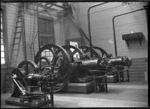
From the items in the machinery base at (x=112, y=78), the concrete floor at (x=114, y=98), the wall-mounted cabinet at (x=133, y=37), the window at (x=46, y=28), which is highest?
the window at (x=46, y=28)

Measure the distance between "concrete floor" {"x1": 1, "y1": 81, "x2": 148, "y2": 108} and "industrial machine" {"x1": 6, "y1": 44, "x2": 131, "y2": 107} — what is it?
234 mm

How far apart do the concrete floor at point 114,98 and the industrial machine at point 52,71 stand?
0.77 ft

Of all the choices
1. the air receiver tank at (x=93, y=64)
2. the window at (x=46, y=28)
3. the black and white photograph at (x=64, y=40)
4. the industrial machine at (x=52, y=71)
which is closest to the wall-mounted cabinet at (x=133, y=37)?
the black and white photograph at (x=64, y=40)

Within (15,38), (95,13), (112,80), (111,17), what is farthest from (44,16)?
(112,80)

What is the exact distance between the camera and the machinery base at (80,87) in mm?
3381

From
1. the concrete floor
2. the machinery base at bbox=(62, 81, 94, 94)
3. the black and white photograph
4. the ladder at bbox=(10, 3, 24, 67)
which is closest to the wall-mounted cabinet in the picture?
the black and white photograph

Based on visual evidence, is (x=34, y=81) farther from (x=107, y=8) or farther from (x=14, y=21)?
(x=107, y=8)

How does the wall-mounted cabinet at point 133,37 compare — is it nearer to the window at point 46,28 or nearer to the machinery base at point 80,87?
the window at point 46,28

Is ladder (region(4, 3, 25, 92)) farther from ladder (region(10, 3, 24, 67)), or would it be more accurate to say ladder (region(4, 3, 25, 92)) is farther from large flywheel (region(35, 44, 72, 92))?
large flywheel (region(35, 44, 72, 92))

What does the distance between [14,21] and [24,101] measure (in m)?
1.06

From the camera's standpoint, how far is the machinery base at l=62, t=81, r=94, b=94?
338 cm

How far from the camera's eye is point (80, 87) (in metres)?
3.44

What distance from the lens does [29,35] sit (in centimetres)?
245

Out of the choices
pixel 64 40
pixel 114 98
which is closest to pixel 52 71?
pixel 64 40
